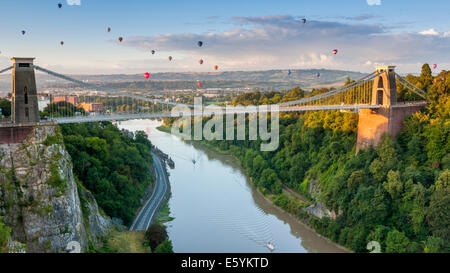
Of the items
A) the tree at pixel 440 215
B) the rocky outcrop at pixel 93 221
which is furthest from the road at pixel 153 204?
the tree at pixel 440 215

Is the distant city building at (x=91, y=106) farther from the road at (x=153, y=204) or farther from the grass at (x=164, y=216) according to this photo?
the grass at (x=164, y=216)

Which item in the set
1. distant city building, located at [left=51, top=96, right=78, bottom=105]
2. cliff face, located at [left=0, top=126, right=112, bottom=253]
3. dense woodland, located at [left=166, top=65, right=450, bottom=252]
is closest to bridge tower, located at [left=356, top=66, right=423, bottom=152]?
dense woodland, located at [left=166, top=65, right=450, bottom=252]

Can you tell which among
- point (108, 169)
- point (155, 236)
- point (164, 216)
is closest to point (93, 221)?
point (155, 236)

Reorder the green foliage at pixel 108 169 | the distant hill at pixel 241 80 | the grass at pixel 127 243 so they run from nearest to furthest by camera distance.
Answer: the grass at pixel 127 243 < the green foliage at pixel 108 169 < the distant hill at pixel 241 80

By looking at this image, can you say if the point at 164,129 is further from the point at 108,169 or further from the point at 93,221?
the point at 93,221

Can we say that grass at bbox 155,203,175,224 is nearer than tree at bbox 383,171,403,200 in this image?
No

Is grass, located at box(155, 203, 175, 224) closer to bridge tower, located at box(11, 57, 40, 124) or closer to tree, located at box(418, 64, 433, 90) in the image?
bridge tower, located at box(11, 57, 40, 124)
